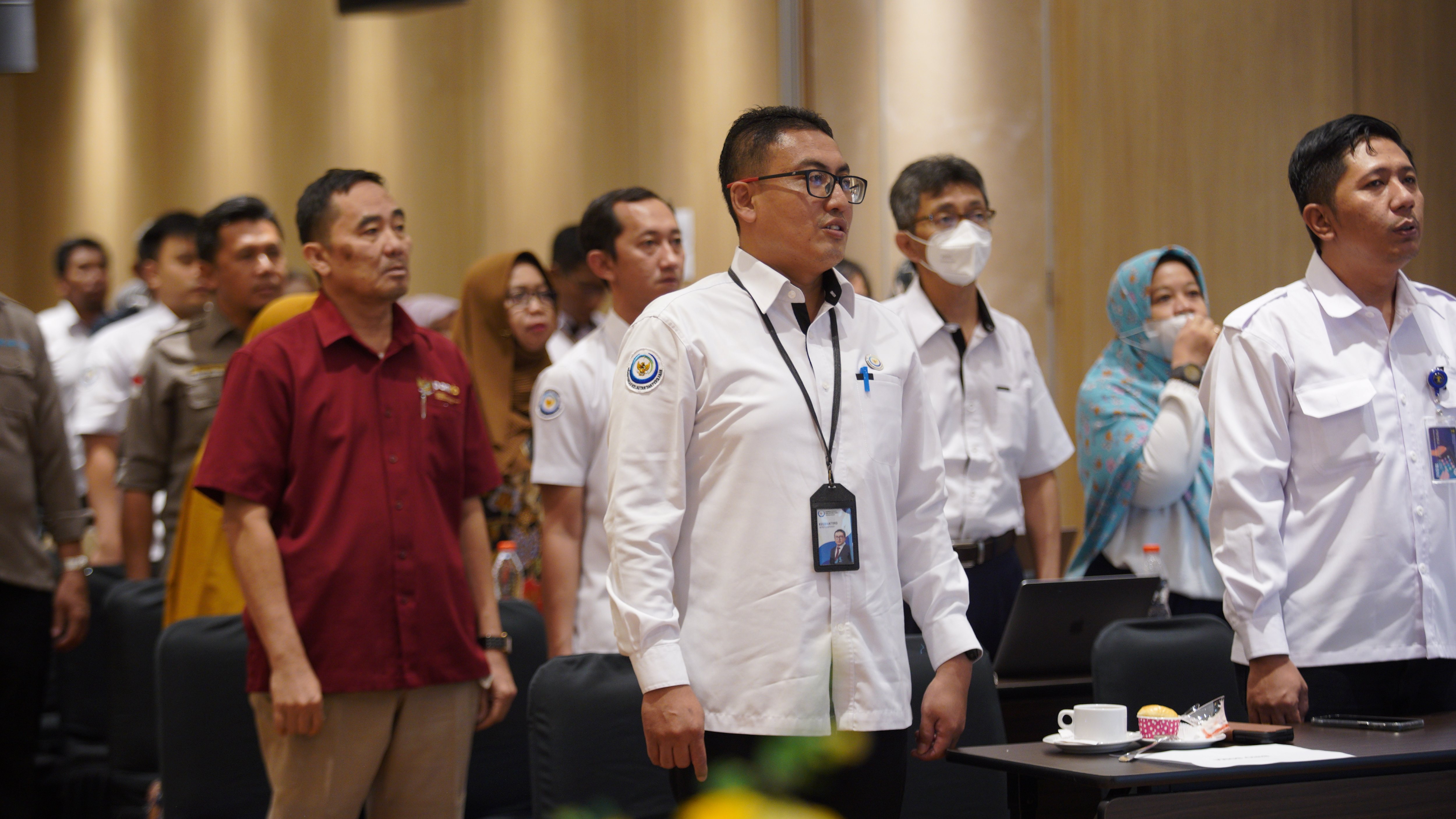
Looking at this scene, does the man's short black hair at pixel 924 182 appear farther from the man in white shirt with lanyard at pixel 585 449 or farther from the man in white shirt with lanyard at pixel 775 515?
the man in white shirt with lanyard at pixel 775 515

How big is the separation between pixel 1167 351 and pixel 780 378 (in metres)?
1.95

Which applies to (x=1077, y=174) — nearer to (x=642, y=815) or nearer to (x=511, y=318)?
(x=511, y=318)

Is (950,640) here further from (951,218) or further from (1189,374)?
(1189,374)

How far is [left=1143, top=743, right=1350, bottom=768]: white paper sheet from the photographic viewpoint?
185cm

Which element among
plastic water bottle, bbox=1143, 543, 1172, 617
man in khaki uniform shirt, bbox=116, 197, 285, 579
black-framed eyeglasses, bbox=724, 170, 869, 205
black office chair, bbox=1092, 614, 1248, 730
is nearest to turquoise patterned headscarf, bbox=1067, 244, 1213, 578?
plastic water bottle, bbox=1143, 543, 1172, 617

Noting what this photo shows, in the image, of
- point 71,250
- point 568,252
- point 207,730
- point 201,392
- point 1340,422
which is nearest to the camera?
point 1340,422

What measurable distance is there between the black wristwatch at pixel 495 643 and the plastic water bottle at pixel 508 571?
935 mm

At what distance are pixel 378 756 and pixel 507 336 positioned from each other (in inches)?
68.0

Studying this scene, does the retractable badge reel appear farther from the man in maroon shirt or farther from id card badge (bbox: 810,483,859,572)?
the man in maroon shirt

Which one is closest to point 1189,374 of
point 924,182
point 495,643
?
point 924,182

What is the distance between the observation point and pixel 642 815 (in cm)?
249

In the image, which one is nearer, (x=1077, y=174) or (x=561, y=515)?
(x=561, y=515)

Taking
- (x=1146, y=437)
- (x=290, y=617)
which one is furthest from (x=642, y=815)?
(x=1146, y=437)

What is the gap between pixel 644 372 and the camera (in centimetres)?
199
